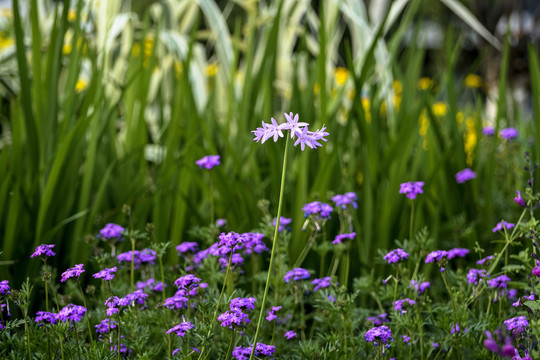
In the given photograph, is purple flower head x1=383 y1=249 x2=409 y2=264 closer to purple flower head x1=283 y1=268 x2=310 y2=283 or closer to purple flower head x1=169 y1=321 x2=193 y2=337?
purple flower head x1=283 y1=268 x2=310 y2=283

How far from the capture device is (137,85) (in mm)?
2135

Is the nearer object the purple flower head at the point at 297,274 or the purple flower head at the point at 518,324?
the purple flower head at the point at 518,324

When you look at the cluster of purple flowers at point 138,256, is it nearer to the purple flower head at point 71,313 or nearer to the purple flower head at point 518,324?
the purple flower head at point 71,313

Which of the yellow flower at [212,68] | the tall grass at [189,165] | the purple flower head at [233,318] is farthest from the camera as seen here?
the yellow flower at [212,68]

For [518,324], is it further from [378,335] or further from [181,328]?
[181,328]

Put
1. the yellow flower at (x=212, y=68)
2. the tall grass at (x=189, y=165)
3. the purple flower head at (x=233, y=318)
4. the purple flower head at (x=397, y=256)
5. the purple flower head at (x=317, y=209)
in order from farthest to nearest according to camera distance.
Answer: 1. the yellow flower at (x=212, y=68)
2. the tall grass at (x=189, y=165)
3. the purple flower head at (x=317, y=209)
4. the purple flower head at (x=397, y=256)
5. the purple flower head at (x=233, y=318)

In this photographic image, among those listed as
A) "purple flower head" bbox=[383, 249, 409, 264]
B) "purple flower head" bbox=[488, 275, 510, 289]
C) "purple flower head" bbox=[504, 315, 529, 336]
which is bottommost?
"purple flower head" bbox=[504, 315, 529, 336]

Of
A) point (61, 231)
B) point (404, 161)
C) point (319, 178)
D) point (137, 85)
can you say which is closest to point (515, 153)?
point (404, 161)

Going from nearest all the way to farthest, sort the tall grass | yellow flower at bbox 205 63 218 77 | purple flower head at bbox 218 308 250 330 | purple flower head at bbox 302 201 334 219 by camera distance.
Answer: purple flower head at bbox 218 308 250 330 → purple flower head at bbox 302 201 334 219 → the tall grass → yellow flower at bbox 205 63 218 77

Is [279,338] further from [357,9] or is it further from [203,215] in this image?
[357,9]

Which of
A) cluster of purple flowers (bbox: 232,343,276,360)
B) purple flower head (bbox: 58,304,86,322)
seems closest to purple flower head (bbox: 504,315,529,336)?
cluster of purple flowers (bbox: 232,343,276,360)

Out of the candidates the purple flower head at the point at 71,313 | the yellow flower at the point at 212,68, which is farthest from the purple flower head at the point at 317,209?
the yellow flower at the point at 212,68

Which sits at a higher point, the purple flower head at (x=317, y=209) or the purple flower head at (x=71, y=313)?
the purple flower head at (x=317, y=209)

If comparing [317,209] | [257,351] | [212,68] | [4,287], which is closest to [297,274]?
[317,209]
